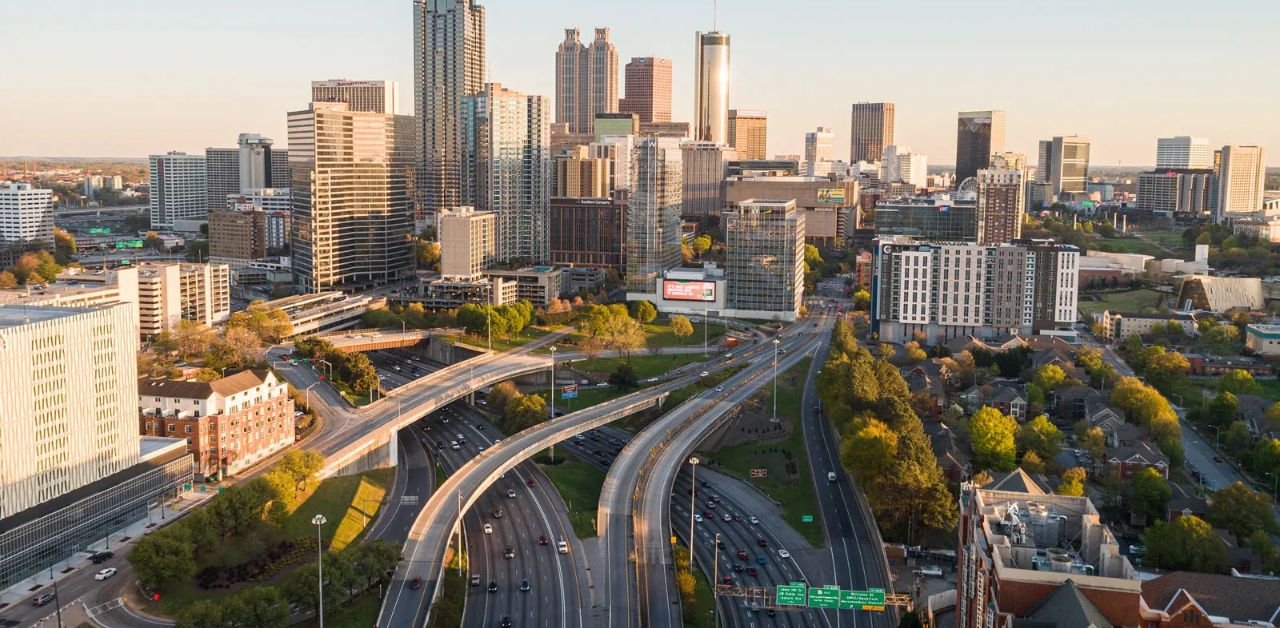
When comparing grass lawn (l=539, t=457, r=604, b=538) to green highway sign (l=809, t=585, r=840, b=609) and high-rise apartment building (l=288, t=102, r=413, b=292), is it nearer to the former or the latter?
green highway sign (l=809, t=585, r=840, b=609)

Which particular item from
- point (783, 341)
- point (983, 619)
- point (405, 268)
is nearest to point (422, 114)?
point (405, 268)

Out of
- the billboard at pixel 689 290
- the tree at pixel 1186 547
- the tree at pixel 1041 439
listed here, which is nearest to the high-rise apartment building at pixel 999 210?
the billboard at pixel 689 290

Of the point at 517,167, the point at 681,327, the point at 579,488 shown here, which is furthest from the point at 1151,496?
the point at 517,167

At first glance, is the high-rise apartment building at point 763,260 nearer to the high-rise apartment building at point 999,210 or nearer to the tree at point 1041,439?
the high-rise apartment building at point 999,210

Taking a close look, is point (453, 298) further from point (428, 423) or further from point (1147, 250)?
point (1147, 250)

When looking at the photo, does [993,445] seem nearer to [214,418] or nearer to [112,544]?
[214,418]
